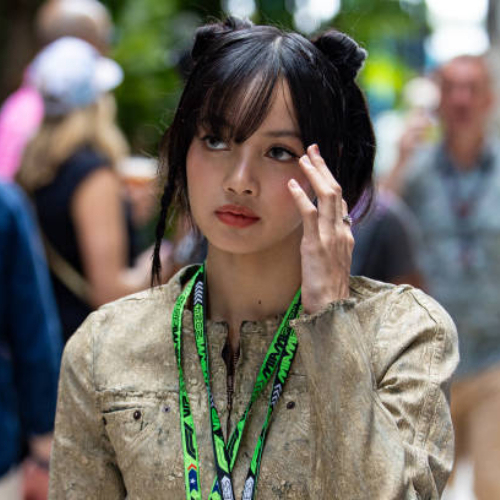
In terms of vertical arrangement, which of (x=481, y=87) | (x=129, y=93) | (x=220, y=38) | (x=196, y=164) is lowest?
(x=129, y=93)

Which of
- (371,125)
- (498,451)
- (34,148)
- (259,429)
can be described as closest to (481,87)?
(498,451)

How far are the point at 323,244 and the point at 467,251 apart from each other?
153 inches

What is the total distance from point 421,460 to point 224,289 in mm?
670

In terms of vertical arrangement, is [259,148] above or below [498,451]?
above

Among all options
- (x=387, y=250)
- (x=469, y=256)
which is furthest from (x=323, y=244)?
(x=469, y=256)

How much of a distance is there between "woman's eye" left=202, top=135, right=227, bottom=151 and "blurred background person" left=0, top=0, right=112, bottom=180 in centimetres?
267

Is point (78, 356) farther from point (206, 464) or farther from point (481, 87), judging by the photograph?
point (481, 87)

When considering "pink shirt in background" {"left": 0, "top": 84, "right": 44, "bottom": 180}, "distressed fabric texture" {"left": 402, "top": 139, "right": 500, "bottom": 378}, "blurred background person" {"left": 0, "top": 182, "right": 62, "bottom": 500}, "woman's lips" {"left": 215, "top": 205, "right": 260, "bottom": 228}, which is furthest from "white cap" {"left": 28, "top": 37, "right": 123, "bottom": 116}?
"woman's lips" {"left": 215, "top": 205, "right": 260, "bottom": 228}

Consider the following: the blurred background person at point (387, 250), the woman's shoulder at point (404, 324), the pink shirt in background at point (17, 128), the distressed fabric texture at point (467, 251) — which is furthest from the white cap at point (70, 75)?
the woman's shoulder at point (404, 324)

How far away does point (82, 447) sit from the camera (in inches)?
105

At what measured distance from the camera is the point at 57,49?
17.9ft

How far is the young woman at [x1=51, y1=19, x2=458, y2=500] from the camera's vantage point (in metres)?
2.31

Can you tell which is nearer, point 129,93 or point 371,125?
point 371,125

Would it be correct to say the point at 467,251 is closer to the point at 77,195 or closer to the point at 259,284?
the point at 77,195
